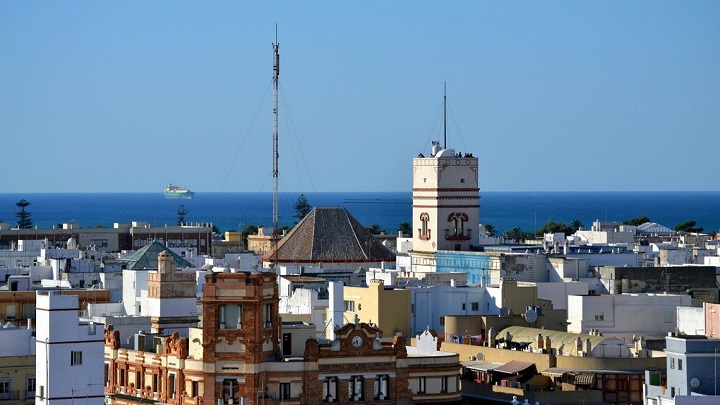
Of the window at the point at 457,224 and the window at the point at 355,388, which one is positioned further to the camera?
the window at the point at 457,224

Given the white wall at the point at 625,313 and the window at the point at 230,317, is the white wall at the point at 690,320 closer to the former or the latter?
the white wall at the point at 625,313

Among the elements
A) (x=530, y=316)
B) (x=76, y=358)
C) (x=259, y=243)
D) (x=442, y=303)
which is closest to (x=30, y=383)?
(x=76, y=358)

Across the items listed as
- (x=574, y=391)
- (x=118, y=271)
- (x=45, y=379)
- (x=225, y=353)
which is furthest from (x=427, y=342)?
(x=118, y=271)

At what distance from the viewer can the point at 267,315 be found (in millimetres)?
58625

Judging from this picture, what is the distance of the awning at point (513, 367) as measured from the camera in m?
65.6

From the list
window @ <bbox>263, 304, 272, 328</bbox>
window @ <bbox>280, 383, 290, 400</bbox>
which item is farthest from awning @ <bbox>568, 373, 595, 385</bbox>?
window @ <bbox>263, 304, 272, 328</bbox>

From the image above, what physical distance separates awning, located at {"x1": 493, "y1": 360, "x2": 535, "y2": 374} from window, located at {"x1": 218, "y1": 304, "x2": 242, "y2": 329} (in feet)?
34.1

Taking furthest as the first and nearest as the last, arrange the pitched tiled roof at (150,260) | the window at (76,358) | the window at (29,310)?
the pitched tiled roof at (150,260), the window at (29,310), the window at (76,358)

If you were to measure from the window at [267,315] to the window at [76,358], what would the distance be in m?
4.90

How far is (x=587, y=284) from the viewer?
8925cm

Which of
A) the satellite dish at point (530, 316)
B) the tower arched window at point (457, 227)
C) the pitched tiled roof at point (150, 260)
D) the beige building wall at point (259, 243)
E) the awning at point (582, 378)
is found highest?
the tower arched window at point (457, 227)

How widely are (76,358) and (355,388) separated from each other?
7.50 meters

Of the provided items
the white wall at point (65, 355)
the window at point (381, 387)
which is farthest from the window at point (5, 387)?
the window at point (381, 387)

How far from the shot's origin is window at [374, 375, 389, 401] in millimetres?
59531
